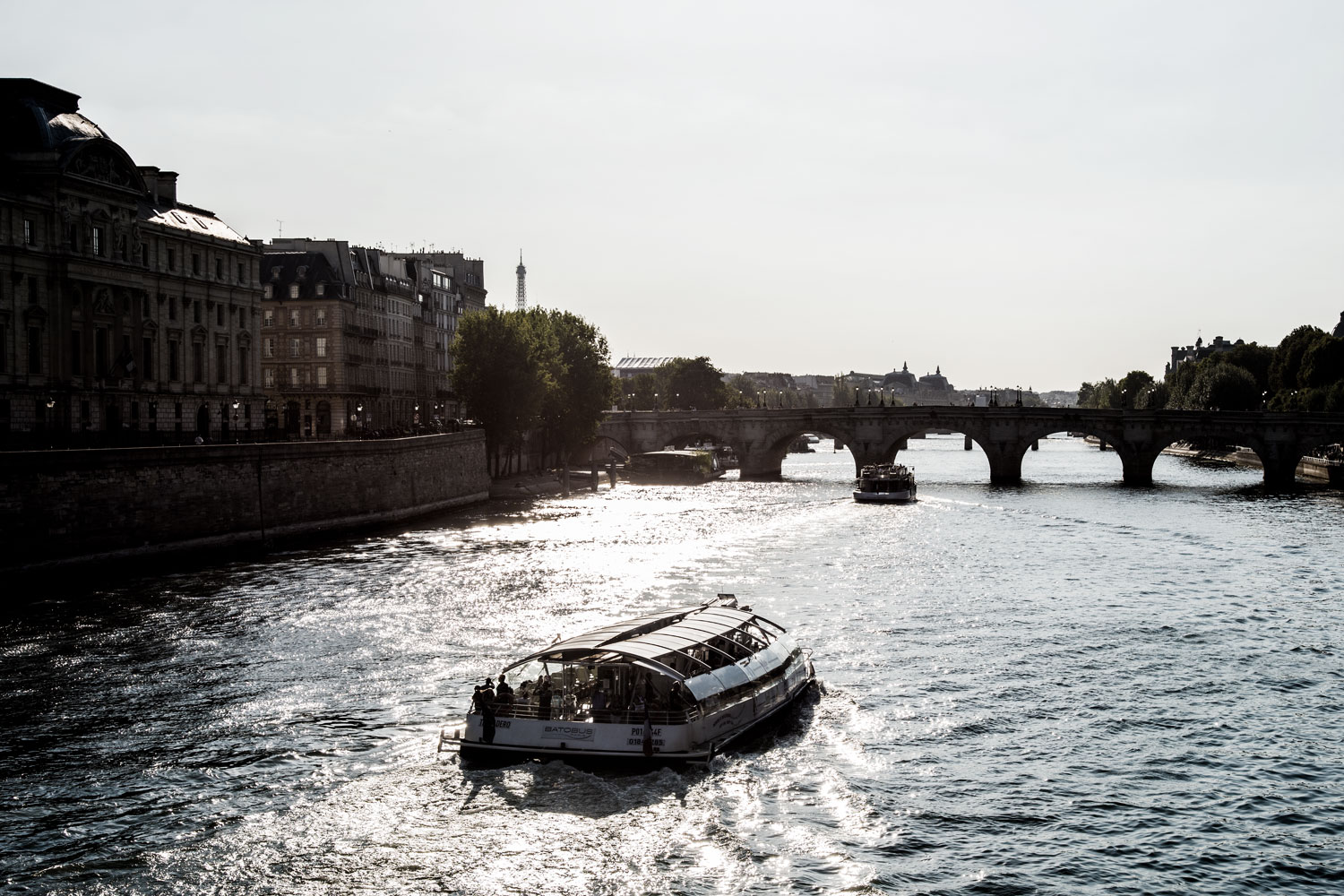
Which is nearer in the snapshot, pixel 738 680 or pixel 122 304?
pixel 738 680

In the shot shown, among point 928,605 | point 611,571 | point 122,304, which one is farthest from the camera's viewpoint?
point 122,304

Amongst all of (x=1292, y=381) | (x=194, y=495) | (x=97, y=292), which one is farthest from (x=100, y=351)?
(x=1292, y=381)

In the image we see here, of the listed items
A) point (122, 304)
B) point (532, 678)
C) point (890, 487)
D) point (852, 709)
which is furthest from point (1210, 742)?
point (890, 487)

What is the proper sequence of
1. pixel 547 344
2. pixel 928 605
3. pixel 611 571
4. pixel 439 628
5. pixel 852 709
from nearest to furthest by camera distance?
pixel 852 709 < pixel 439 628 < pixel 928 605 < pixel 611 571 < pixel 547 344

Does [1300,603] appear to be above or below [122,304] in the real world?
below

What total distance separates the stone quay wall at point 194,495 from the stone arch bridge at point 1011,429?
6281 cm

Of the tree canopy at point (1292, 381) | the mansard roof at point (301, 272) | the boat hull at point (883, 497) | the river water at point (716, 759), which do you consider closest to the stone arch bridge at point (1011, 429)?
the tree canopy at point (1292, 381)

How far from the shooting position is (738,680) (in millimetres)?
35844

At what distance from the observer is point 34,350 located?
231ft

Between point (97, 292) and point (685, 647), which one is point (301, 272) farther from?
point (685, 647)

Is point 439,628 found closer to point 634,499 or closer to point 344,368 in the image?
point 634,499

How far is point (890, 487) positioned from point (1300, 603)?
55618mm

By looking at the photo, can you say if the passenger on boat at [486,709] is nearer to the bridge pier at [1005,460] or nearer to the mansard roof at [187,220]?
the mansard roof at [187,220]

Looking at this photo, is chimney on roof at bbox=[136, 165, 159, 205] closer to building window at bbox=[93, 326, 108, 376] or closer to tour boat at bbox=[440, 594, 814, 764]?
building window at bbox=[93, 326, 108, 376]
